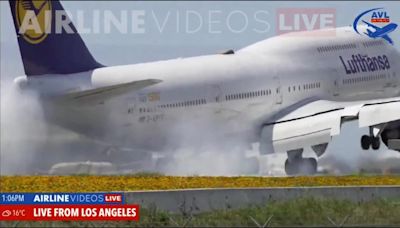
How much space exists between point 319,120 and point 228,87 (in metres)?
4.82

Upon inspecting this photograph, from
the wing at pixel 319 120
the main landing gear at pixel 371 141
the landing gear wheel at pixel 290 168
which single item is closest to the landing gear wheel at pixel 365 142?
the main landing gear at pixel 371 141

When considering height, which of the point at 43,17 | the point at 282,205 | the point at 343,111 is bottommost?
the point at 282,205

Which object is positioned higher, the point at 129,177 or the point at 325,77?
the point at 325,77

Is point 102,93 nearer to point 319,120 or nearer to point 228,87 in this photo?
point 228,87

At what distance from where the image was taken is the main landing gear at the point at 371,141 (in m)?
56.2

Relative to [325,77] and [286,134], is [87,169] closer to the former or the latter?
[286,134]

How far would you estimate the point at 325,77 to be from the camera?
6375 cm

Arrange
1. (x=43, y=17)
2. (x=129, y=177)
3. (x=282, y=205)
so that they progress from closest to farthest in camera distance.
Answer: (x=282, y=205) < (x=129, y=177) < (x=43, y=17)

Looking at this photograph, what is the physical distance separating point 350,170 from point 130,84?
32.9 ft

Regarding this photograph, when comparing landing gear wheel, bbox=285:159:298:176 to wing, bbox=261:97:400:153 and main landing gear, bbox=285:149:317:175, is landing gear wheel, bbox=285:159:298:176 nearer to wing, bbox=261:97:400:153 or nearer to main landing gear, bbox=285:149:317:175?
main landing gear, bbox=285:149:317:175

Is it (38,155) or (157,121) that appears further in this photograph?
(157,121)

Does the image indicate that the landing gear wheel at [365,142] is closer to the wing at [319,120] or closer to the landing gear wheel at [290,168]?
the wing at [319,120]

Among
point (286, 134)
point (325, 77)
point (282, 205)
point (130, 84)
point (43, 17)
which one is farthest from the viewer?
point (325, 77)

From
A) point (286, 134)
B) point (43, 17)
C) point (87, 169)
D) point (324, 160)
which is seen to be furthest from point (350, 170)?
point (43, 17)
